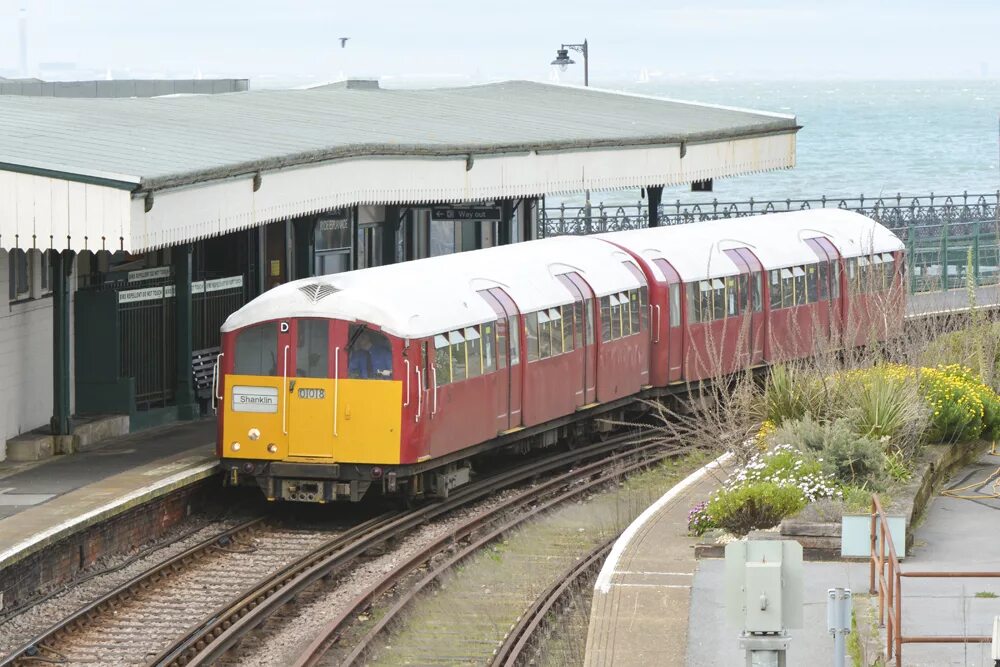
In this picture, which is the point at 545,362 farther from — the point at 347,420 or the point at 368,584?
the point at 368,584

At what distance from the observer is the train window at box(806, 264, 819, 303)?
94.4 ft

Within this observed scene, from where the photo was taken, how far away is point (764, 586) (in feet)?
29.8

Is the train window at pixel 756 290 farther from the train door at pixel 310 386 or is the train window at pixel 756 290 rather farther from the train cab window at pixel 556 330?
the train door at pixel 310 386

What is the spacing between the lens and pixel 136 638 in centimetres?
1480

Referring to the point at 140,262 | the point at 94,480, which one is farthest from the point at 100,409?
the point at 94,480

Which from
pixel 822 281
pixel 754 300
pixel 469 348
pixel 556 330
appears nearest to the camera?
pixel 469 348

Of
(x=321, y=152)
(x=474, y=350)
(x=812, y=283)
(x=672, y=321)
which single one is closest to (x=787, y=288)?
(x=812, y=283)

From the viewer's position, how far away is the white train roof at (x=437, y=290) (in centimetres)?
1895

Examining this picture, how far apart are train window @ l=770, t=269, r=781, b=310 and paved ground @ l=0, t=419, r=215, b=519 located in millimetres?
9129

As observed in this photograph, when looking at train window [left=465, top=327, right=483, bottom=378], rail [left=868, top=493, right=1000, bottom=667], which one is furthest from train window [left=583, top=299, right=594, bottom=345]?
rail [left=868, top=493, right=1000, bottom=667]

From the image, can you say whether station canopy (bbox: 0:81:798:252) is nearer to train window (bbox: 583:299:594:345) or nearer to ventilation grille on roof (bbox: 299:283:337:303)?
ventilation grille on roof (bbox: 299:283:337:303)

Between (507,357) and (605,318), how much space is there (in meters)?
3.07

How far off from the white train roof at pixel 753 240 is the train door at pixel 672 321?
14 cm

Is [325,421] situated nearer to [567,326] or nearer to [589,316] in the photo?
[567,326]
